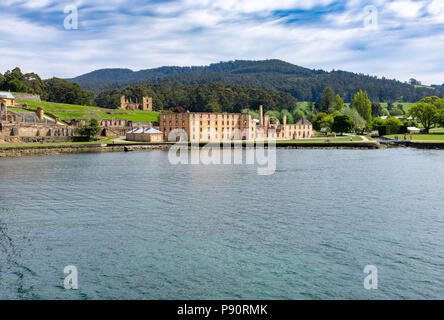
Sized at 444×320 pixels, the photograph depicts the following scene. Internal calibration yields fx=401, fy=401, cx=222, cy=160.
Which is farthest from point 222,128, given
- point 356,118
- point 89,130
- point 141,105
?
point 141,105

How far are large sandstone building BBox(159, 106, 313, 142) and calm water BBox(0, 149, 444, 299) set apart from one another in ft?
215

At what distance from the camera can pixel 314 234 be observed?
68.0 ft

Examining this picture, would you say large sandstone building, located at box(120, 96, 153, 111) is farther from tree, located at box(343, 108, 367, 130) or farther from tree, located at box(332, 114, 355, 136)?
tree, located at box(332, 114, 355, 136)

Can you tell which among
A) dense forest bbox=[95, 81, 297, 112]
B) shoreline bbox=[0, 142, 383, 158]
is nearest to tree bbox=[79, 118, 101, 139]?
shoreline bbox=[0, 142, 383, 158]

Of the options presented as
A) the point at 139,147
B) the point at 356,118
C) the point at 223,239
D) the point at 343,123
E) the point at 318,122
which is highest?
the point at 356,118

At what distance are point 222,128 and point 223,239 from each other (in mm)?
88269

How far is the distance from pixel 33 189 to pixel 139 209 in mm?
13227

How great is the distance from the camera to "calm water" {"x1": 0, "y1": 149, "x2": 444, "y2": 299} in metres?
15.0

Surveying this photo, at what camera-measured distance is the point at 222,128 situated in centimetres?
10750

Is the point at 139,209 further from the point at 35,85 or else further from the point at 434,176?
the point at 35,85

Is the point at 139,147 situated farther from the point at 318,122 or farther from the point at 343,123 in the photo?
the point at 318,122

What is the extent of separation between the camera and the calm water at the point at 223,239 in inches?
589

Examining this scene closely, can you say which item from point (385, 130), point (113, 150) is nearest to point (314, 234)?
point (113, 150)

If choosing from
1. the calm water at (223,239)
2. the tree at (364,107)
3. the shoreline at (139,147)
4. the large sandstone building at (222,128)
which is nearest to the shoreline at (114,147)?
the shoreline at (139,147)
